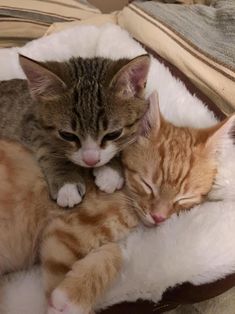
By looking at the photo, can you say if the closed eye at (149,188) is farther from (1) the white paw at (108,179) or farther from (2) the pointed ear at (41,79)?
(2) the pointed ear at (41,79)

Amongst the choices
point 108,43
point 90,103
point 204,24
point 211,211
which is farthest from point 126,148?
point 204,24

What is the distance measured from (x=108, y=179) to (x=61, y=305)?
346mm

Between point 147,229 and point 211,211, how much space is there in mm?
174

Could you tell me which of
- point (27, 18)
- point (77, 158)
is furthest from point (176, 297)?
point (27, 18)

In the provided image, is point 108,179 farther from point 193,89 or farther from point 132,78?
point 193,89

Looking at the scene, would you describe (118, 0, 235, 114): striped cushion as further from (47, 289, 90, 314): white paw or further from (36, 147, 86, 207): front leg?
(47, 289, 90, 314): white paw

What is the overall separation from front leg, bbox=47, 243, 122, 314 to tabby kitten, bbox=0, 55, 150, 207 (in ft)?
0.51

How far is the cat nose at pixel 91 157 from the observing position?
117 cm

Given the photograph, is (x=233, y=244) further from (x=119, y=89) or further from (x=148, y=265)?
(x=119, y=89)

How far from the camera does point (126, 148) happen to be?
1256 millimetres

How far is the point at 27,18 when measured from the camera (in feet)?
6.85

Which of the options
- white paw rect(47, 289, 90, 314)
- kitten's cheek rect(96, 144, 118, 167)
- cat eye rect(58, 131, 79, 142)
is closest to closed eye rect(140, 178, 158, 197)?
kitten's cheek rect(96, 144, 118, 167)

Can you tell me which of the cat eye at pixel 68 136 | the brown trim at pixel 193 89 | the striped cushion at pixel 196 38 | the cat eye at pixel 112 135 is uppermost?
the striped cushion at pixel 196 38

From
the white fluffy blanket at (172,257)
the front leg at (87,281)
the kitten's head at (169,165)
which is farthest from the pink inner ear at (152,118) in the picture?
the front leg at (87,281)
